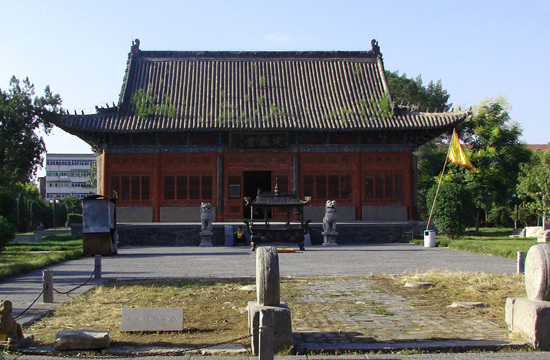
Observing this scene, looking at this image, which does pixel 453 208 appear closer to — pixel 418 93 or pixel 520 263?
pixel 520 263

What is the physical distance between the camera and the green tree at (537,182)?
32.5 m

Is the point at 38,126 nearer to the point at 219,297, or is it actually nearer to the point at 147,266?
the point at 147,266

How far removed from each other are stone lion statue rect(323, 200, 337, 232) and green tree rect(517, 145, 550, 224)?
1502 centimetres

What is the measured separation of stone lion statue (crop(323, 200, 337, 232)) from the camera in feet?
75.7

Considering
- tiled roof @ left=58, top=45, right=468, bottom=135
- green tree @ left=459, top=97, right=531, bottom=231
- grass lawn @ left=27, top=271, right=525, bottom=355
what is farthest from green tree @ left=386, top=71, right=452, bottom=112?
grass lawn @ left=27, top=271, right=525, bottom=355

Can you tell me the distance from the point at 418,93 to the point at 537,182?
13524mm

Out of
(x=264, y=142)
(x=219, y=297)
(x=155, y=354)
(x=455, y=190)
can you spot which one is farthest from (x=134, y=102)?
(x=155, y=354)

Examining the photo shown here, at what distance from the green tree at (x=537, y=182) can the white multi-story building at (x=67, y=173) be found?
2701 inches

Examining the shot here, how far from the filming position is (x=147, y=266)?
14.3m

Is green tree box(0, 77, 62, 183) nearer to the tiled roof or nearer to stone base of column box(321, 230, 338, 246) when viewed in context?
the tiled roof

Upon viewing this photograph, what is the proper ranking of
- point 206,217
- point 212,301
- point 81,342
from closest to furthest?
1. point 81,342
2. point 212,301
3. point 206,217

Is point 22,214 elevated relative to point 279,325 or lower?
elevated

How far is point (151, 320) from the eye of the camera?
6445 mm

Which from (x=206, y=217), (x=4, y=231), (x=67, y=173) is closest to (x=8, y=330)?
(x=4, y=231)
